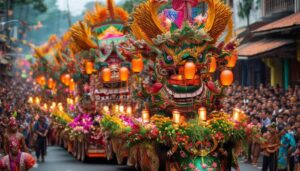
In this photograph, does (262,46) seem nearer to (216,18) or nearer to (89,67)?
(89,67)

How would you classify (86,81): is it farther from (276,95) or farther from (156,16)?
(156,16)

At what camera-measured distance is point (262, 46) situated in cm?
3447

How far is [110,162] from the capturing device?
88.5 ft

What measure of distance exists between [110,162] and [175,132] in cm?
974

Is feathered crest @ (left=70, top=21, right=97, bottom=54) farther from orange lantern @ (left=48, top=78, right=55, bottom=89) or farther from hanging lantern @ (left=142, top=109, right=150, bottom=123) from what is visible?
orange lantern @ (left=48, top=78, right=55, bottom=89)

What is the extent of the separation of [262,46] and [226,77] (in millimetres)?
16029

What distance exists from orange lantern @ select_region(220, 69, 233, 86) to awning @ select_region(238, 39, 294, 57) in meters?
13.3

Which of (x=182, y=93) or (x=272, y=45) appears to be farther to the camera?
(x=272, y=45)

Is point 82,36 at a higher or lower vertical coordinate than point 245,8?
lower

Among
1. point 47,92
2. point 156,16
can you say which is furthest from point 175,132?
point 47,92

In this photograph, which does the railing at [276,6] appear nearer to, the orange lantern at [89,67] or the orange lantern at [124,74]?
the orange lantern at [89,67]

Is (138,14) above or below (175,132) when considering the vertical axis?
above

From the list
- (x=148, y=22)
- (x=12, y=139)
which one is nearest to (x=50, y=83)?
(x=148, y=22)

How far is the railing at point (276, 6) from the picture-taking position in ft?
117
